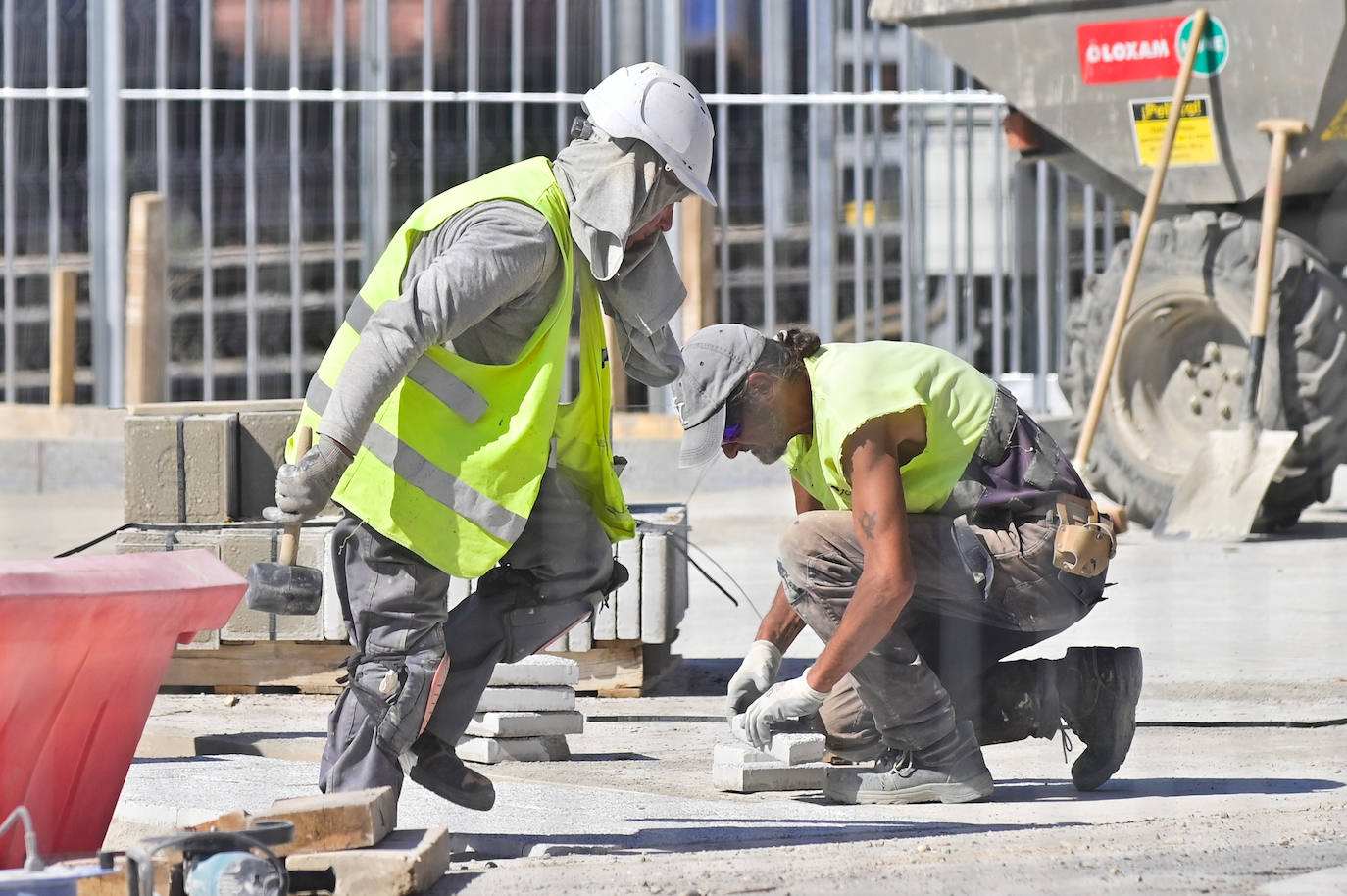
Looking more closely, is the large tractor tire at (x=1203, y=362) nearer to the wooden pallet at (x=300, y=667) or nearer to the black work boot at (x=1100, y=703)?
the wooden pallet at (x=300, y=667)

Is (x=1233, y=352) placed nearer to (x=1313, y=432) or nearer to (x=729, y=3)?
(x=1313, y=432)

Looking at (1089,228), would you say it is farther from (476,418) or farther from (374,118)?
(476,418)

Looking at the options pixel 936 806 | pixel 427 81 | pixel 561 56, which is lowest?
pixel 936 806

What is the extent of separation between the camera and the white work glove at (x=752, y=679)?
392 cm

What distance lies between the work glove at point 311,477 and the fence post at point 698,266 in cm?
692

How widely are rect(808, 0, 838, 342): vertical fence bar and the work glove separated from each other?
24.2 feet

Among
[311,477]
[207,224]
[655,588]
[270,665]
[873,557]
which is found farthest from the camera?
[207,224]

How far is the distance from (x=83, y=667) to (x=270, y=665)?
2.26 m

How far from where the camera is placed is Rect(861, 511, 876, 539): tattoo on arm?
356cm

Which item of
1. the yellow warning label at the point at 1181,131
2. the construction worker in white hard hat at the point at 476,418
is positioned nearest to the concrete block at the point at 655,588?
the construction worker in white hard hat at the point at 476,418

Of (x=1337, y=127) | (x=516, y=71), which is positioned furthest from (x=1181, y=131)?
(x=516, y=71)

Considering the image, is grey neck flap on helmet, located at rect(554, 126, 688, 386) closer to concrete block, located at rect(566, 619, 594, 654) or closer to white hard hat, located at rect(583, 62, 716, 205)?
white hard hat, located at rect(583, 62, 716, 205)

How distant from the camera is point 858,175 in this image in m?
10.3

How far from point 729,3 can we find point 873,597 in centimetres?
721
